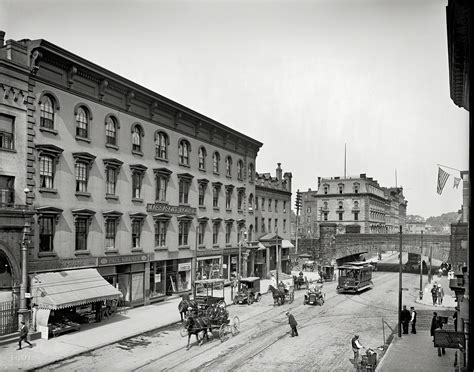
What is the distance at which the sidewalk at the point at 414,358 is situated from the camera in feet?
52.9

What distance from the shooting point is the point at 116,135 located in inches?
1144

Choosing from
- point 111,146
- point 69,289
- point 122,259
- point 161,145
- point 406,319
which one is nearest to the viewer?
point 406,319

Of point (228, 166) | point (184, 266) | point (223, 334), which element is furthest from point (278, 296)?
point (228, 166)

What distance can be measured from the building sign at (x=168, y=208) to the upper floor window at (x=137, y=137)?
418 cm

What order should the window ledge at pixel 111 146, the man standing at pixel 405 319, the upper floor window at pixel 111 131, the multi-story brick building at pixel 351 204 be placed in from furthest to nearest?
the multi-story brick building at pixel 351 204
the upper floor window at pixel 111 131
the window ledge at pixel 111 146
the man standing at pixel 405 319

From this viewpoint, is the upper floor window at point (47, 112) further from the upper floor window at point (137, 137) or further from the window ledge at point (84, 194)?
the upper floor window at point (137, 137)

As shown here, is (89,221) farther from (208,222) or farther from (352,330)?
(352,330)

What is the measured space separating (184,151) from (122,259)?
37.1 ft

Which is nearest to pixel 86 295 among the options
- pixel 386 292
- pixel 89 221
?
pixel 89 221

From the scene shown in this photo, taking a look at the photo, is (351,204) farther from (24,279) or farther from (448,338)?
(448,338)

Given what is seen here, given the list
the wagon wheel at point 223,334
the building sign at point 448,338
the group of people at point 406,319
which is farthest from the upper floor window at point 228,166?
the building sign at point 448,338

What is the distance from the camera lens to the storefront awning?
21203mm

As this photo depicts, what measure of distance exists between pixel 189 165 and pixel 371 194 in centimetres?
6683

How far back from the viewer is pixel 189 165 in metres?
36.5
